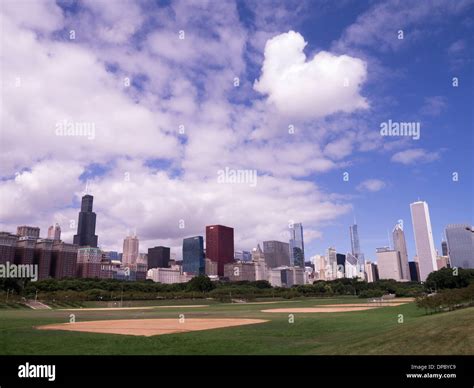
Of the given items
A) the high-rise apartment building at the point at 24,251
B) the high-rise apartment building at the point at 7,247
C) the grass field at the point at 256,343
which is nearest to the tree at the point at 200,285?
the high-rise apartment building at the point at 7,247

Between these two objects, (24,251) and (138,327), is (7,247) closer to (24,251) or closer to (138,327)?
(24,251)

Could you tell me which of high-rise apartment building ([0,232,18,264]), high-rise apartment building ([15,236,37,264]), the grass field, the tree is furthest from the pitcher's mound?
high-rise apartment building ([15,236,37,264])

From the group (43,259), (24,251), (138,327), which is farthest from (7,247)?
(138,327)

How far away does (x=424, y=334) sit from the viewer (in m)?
21.1

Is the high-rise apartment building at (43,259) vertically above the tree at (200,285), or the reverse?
the high-rise apartment building at (43,259)

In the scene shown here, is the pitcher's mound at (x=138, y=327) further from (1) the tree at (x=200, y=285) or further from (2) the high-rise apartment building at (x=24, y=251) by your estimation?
(2) the high-rise apartment building at (x=24, y=251)

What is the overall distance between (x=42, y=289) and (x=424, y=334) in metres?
111

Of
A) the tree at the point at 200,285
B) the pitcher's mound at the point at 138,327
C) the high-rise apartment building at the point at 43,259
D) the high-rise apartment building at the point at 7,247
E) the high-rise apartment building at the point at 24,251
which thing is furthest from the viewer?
the high-rise apartment building at the point at 43,259

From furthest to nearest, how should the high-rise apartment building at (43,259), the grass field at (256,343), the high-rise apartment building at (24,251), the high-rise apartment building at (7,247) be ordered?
the high-rise apartment building at (43,259)
the high-rise apartment building at (24,251)
the high-rise apartment building at (7,247)
the grass field at (256,343)

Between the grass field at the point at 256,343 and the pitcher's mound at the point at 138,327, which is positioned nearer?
the grass field at the point at 256,343
